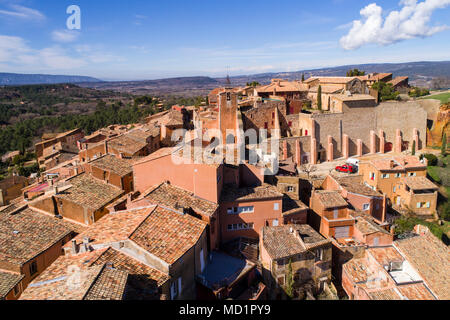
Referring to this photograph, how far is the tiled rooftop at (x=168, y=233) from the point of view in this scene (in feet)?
36.6

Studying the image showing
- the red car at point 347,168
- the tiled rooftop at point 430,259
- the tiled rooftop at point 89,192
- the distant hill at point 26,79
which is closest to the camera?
the tiled rooftop at point 430,259

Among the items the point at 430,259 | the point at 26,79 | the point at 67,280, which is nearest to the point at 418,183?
the point at 430,259

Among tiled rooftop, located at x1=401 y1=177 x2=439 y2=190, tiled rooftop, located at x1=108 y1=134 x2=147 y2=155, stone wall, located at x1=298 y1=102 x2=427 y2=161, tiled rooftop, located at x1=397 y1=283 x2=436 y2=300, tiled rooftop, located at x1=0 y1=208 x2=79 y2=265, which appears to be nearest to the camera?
tiled rooftop, located at x1=0 y1=208 x2=79 y2=265

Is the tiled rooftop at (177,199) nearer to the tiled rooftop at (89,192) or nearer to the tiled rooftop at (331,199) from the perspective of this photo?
the tiled rooftop at (89,192)

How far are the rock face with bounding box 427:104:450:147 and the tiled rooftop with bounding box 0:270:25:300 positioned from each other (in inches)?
1546

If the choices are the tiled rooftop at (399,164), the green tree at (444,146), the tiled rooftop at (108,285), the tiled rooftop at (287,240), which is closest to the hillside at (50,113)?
the tiled rooftop at (399,164)

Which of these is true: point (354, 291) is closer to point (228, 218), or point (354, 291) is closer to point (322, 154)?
point (228, 218)

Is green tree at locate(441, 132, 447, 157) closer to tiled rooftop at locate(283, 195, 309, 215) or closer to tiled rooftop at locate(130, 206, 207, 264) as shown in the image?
tiled rooftop at locate(283, 195, 309, 215)

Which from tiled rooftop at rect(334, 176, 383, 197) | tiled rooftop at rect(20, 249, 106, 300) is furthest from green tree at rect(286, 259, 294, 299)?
tiled rooftop at rect(334, 176, 383, 197)

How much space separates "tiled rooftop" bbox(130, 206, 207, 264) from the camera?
11148mm

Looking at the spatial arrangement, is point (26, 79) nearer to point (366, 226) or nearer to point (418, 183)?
point (418, 183)

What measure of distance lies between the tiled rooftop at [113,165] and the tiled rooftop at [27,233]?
4.17 metres

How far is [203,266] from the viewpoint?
1330 centimetres

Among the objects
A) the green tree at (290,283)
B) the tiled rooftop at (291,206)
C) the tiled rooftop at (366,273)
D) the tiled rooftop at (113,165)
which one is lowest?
the tiled rooftop at (366,273)
